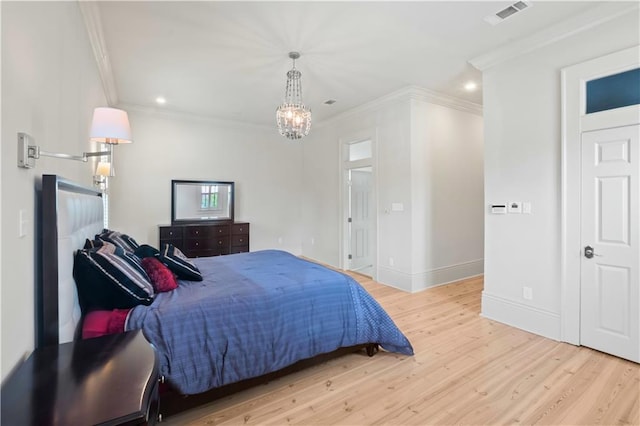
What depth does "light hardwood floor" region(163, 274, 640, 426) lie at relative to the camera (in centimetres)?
186

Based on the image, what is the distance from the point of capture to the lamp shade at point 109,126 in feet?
6.83

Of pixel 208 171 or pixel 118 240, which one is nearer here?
pixel 118 240

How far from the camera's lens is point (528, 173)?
3090 mm

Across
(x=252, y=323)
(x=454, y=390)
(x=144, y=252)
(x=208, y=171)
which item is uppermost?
(x=208, y=171)

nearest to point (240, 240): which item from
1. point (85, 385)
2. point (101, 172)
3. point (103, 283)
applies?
point (101, 172)

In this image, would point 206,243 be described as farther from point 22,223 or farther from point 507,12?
point 507,12

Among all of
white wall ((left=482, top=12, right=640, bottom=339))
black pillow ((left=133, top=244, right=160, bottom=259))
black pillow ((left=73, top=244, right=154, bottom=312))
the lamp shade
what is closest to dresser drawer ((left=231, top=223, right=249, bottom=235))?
black pillow ((left=133, top=244, right=160, bottom=259))

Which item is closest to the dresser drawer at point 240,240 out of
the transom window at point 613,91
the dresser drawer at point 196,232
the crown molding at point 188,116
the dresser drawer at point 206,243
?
the dresser drawer at point 206,243

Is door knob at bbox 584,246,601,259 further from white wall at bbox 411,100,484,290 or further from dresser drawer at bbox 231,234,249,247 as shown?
dresser drawer at bbox 231,234,249,247

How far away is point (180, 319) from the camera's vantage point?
72.3 inches

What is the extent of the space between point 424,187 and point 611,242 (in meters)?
2.21

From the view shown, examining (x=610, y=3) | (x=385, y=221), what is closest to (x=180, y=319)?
(x=385, y=221)

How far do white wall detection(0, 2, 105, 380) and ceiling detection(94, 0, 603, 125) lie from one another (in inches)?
37.4

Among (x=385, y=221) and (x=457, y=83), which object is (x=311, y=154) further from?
(x=457, y=83)
